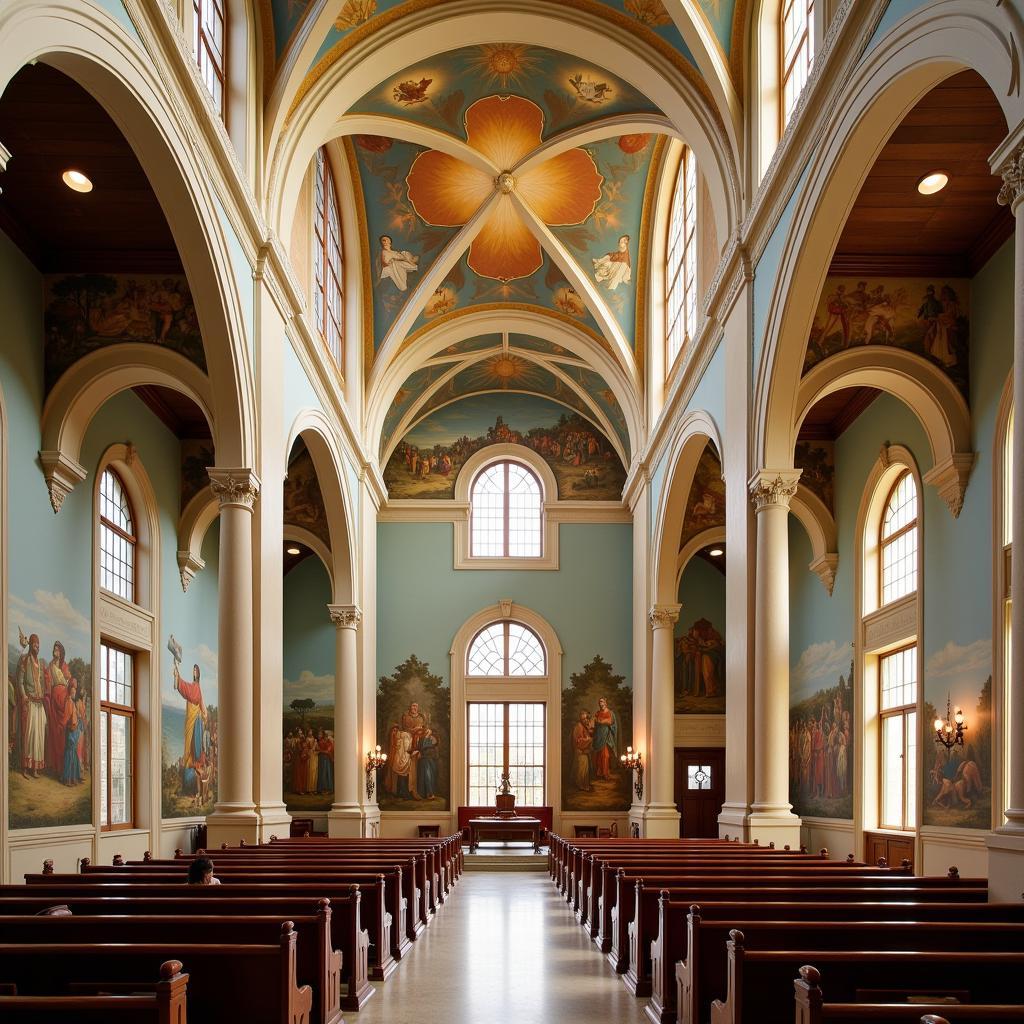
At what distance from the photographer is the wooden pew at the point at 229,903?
7219 millimetres

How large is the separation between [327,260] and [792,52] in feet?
29.8

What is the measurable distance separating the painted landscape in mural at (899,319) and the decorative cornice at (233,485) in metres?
6.53

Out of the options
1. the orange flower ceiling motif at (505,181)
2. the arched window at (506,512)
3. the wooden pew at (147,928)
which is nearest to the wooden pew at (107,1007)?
Answer: the wooden pew at (147,928)

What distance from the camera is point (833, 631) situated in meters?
→ 19.8

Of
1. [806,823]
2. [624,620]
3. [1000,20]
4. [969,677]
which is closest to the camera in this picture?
[1000,20]

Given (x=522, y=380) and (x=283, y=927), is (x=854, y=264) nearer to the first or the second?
(x=283, y=927)

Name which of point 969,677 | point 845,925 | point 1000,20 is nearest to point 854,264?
point 969,677

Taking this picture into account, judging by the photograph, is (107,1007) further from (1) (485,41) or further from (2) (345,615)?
(2) (345,615)

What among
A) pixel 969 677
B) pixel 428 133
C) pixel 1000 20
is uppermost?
pixel 428 133

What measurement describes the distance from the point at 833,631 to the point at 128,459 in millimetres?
11386

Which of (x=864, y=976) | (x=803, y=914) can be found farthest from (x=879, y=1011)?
(x=803, y=914)

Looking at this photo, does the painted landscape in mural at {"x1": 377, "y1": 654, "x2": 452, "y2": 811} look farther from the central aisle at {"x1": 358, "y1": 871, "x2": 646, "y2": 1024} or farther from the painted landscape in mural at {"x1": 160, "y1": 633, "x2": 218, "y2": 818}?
the central aisle at {"x1": 358, "y1": 871, "x2": 646, "y2": 1024}

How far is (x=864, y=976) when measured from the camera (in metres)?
5.87

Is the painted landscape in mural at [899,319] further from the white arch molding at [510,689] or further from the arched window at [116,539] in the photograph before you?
the white arch molding at [510,689]
